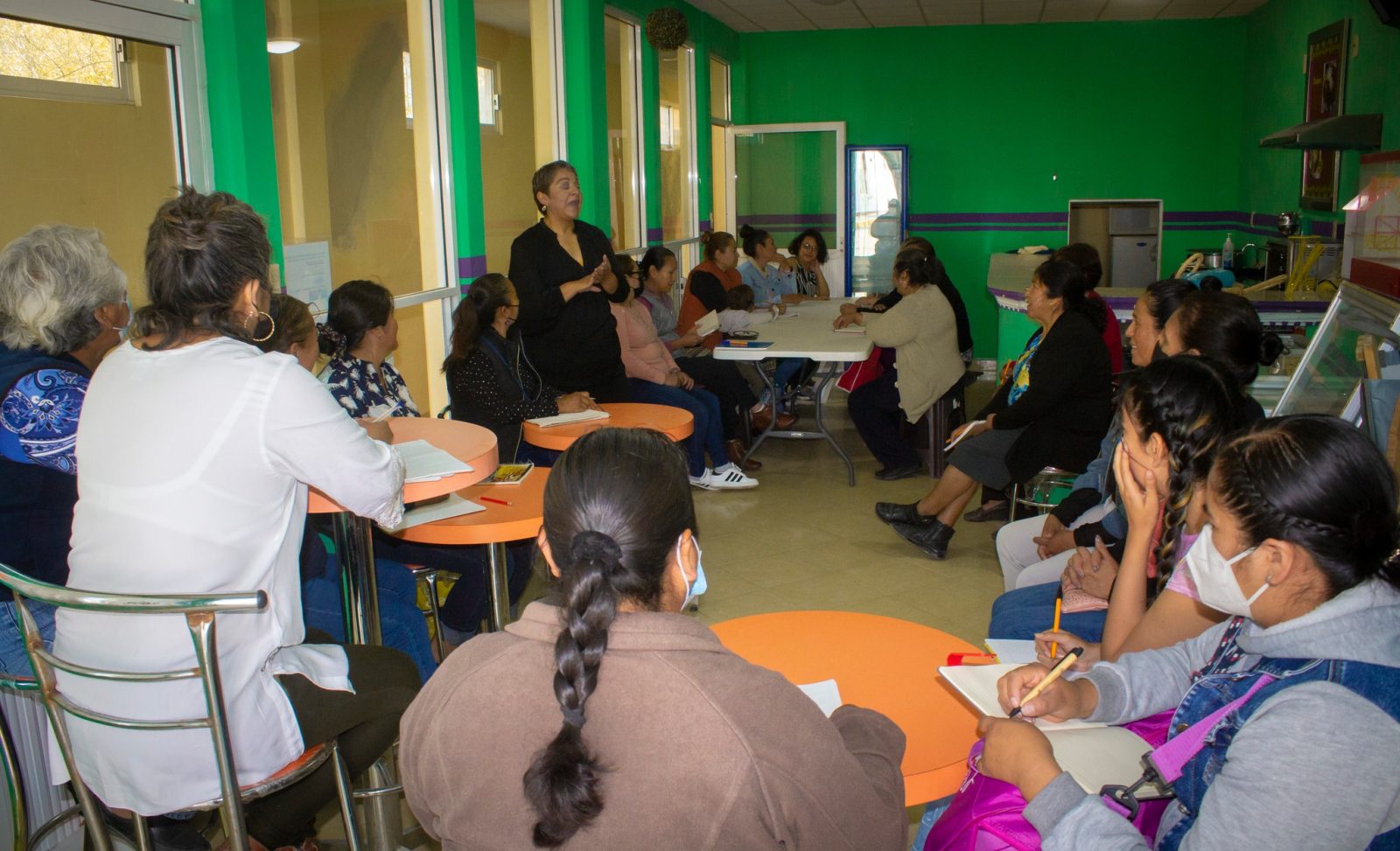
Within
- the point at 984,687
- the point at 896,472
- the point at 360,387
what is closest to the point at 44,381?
the point at 360,387

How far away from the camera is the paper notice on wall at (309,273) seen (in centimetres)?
374

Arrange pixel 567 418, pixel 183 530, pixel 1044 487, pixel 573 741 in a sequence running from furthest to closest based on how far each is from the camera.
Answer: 1. pixel 1044 487
2. pixel 567 418
3. pixel 183 530
4. pixel 573 741

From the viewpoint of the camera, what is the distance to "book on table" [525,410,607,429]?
12.4 feet

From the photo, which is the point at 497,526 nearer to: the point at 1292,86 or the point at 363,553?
the point at 363,553

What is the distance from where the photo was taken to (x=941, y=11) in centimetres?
900

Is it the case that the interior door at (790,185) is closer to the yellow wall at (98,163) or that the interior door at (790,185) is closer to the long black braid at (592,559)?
the yellow wall at (98,163)

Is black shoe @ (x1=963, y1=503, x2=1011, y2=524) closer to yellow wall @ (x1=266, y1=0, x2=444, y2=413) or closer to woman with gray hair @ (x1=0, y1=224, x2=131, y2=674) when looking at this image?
yellow wall @ (x1=266, y1=0, x2=444, y2=413)

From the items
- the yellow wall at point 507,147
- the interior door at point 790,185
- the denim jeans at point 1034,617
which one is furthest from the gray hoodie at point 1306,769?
the interior door at point 790,185

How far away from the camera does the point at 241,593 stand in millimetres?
1508

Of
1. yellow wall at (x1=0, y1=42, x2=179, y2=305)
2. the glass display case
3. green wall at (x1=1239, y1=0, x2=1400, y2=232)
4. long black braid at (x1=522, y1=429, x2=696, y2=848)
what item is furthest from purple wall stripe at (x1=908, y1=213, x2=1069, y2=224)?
long black braid at (x1=522, y1=429, x2=696, y2=848)

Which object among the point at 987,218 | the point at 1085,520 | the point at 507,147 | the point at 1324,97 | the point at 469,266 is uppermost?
the point at 1324,97

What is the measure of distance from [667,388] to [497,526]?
2.91m

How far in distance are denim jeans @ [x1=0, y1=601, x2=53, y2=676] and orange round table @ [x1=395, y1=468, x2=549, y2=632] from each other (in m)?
0.74

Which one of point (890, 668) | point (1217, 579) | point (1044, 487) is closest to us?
point (1217, 579)
